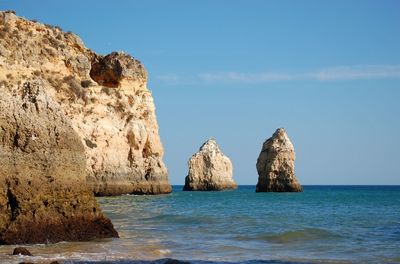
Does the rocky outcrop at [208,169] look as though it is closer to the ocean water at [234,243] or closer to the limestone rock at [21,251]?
the ocean water at [234,243]

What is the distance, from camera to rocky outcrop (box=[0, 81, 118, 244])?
1568cm

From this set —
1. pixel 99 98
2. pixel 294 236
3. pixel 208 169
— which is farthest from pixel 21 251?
pixel 208 169

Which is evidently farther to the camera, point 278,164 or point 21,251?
point 278,164

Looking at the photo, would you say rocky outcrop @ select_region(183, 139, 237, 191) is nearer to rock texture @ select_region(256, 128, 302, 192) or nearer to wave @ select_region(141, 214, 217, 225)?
rock texture @ select_region(256, 128, 302, 192)

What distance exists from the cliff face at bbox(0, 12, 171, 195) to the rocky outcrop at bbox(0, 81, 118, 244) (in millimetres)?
31747

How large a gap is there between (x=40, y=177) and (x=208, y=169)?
249 ft

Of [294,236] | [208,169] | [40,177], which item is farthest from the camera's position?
[208,169]

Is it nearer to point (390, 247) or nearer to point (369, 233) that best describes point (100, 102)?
point (369, 233)

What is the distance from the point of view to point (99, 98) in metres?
57.5

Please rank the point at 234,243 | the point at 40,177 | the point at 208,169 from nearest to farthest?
1. the point at 40,177
2. the point at 234,243
3. the point at 208,169

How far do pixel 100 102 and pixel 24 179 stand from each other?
41951mm

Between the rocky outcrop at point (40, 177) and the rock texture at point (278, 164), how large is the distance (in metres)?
58.4

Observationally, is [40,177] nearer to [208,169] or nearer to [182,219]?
[182,219]

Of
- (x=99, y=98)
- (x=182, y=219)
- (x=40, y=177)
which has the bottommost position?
(x=182, y=219)
